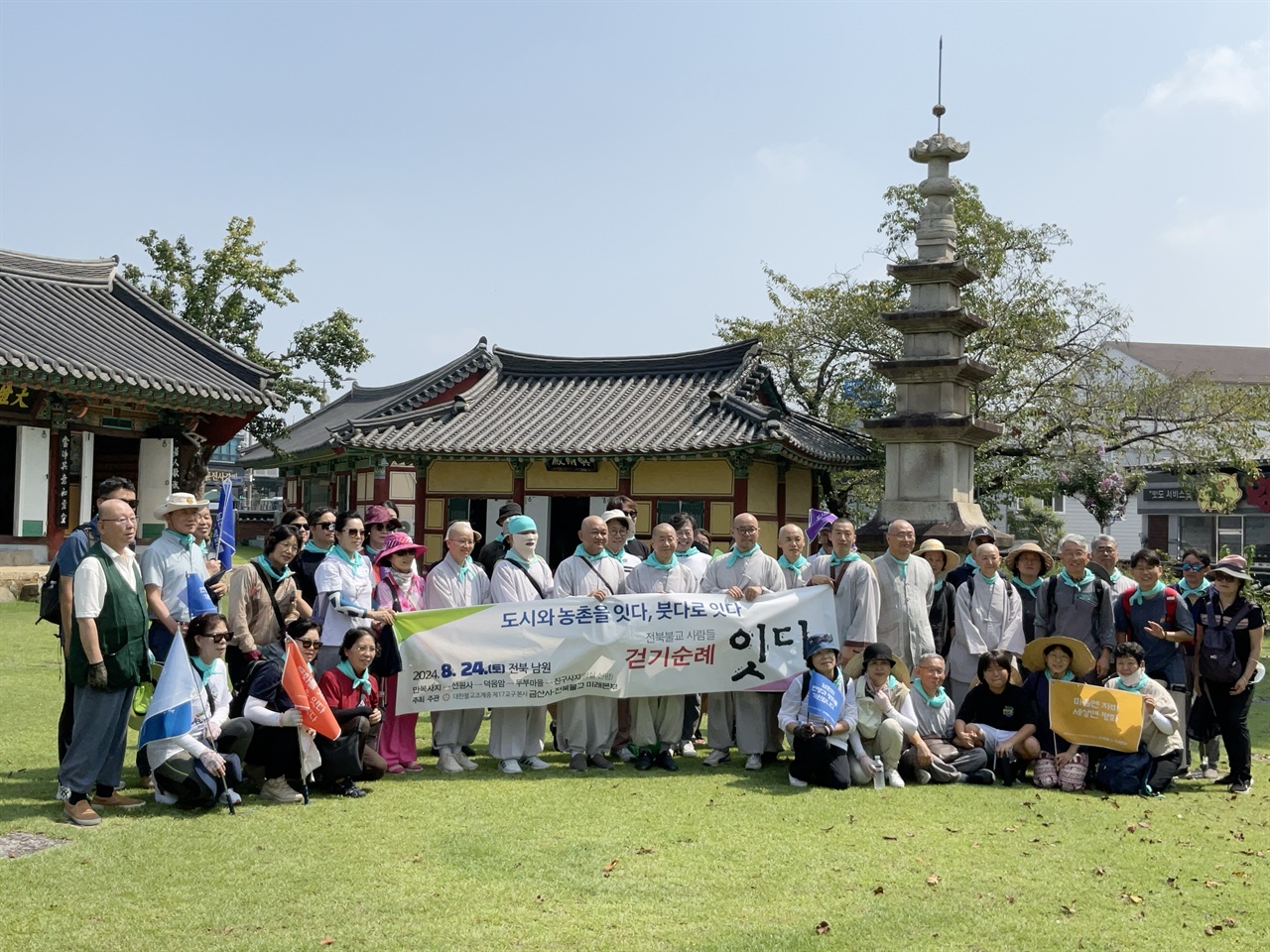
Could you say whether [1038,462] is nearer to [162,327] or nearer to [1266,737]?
[1266,737]

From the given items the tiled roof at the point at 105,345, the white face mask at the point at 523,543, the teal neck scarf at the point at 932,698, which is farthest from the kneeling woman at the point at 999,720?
the tiled roof at the point at 105,345

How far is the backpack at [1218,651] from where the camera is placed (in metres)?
8.16

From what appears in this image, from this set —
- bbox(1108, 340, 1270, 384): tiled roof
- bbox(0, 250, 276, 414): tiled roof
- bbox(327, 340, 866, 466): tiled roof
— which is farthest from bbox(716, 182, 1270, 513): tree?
bbox(1108, 340, 1270, 384): tiled roof

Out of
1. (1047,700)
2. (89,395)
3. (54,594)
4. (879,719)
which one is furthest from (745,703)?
(89,395)

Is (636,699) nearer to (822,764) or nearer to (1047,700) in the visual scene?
(822,764)

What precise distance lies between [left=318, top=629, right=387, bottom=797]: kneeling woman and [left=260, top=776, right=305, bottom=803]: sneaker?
0.96 ft

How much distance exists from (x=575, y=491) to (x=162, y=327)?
891 cm

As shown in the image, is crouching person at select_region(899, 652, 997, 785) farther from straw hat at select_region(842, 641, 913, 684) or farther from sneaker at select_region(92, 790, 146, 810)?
sneaker at select_region(92, 790, 146, 810)

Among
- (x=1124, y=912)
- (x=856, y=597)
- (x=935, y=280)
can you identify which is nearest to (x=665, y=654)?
(x=856, y=597)

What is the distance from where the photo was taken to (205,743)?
670cm

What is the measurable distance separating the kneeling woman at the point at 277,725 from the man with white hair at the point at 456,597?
1269 millimetres

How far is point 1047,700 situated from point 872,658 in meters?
1.37

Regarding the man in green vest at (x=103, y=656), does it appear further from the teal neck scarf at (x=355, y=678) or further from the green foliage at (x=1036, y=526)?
the green foliage at (x=1036, y=526)

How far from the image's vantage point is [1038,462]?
22.6m
